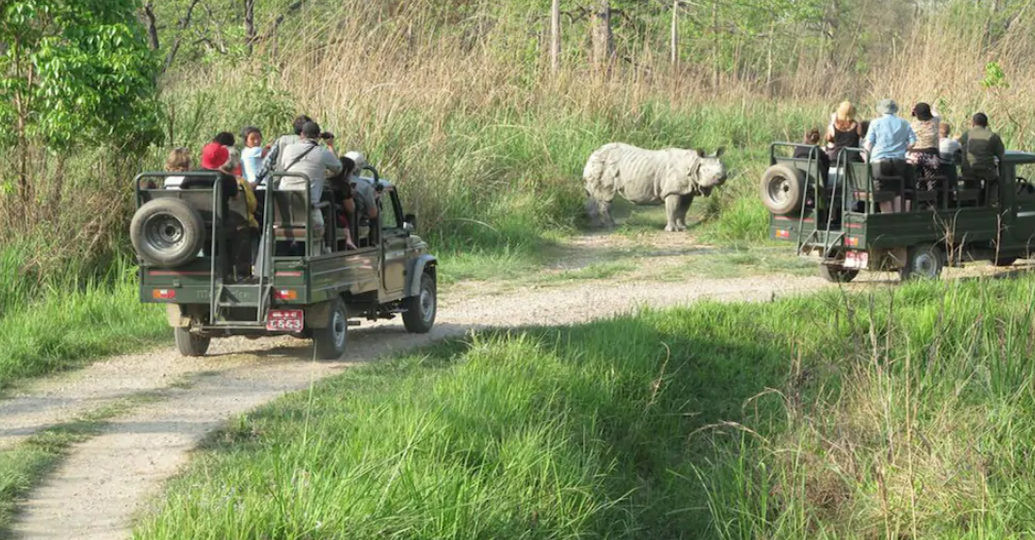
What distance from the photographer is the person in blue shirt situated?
13.4 m

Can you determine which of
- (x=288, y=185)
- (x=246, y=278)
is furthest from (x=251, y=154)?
(x=246, y=278)

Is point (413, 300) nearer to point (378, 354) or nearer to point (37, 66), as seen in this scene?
point (378, 354)

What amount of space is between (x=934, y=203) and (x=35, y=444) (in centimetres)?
950

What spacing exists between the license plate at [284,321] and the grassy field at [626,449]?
0.61 metres

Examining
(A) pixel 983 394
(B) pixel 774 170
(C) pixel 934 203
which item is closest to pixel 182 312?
(A) pixel 983 394

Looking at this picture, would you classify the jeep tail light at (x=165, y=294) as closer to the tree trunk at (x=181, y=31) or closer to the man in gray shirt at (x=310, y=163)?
the man in gray shirt at (x=310, y=163)

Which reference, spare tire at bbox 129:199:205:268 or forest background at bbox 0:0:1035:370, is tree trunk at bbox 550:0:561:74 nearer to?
forest background at bbox 0:0:1035:370

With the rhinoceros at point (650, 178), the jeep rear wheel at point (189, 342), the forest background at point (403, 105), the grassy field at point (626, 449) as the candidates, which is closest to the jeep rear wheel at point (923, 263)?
the grassy field at point (626, 449)

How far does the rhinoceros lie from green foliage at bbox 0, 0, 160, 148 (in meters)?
7.88

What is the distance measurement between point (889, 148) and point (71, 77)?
7747mm

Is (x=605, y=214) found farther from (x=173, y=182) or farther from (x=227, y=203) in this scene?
(x=173, y=182)

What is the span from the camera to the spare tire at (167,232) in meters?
9.79

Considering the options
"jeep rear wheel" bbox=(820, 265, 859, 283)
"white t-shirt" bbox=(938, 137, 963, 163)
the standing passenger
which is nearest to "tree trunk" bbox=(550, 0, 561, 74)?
"jeep rear wheel" bbox=(820, 265, 859, 283)

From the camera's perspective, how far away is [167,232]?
9969mm
